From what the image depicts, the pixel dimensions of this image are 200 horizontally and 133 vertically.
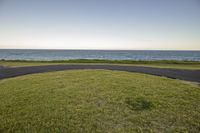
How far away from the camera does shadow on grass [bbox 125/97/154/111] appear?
5.12 m

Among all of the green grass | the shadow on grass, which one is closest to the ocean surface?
the green grass

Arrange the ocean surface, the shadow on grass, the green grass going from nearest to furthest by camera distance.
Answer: the green grass → the shadow on grass → the ocean surface

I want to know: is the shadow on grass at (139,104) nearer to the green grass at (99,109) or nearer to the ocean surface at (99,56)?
the green grass at (99,109)

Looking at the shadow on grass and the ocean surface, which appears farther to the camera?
the ocean surface

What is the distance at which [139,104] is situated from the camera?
541 cm

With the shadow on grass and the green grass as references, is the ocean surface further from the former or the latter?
the shadow on grass

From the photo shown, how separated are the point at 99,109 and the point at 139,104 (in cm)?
140

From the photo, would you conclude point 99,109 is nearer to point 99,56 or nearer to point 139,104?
point 139,104

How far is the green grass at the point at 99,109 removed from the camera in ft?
13.1

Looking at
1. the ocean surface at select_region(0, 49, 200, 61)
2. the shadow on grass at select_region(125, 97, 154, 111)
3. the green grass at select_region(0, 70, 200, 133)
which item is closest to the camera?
the green grass at select_region(0, 70, 200, 133)

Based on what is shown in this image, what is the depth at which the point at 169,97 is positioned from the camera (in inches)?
240

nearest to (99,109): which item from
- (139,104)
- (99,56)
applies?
(139,104)

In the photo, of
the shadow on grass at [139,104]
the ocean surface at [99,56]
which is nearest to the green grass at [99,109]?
the shadow on grass at [139,104]

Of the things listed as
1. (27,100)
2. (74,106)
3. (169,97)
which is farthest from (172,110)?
(27,100)
